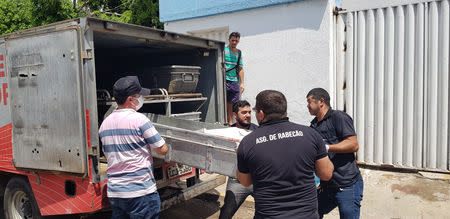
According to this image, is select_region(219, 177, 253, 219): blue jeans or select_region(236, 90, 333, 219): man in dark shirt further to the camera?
select_region(219, 177, 253, 219): blue jeans

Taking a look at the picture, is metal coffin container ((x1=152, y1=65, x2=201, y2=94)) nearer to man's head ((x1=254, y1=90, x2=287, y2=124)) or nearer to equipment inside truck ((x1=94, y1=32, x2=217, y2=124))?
equipment inside truck ((x1=94, y1=32, x2=217, y2=124))

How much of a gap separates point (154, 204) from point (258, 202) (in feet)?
3.43

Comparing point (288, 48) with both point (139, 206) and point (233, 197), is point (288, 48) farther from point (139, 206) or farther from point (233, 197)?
point (139, 206)

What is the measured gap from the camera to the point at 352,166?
321cm

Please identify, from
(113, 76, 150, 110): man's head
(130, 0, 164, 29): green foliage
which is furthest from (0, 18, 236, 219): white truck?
(130, 0, 164, 29): green foliage

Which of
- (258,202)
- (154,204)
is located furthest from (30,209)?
(258,202)

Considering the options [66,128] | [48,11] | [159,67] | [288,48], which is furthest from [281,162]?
[48,11]

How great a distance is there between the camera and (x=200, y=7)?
25.0 ft

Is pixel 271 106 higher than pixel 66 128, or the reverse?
pixel 271 106

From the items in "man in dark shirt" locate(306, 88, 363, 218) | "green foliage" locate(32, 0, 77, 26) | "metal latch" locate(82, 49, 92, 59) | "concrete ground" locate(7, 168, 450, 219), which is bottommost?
"concrete ground" locate(7, 168, 450, 219)

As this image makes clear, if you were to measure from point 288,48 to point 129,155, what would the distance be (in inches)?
177

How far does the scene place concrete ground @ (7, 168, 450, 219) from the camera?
4719 millimetres

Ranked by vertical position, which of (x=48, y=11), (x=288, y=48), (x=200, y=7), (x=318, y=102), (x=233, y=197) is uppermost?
(x=48, y=11)

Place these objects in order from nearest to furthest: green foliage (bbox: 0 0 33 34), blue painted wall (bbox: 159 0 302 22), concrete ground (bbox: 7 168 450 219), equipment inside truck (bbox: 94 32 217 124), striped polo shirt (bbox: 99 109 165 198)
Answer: striped polo shirt (bbox: 99 109 165 198)
equipment inside truck (bbox: 94 32 217 124)
concrete ground (bbox: 7 168 450 219)
blue painted wall (bbox: 159 0 302 22)
green foliage (bbox: 0 0 33 34)
